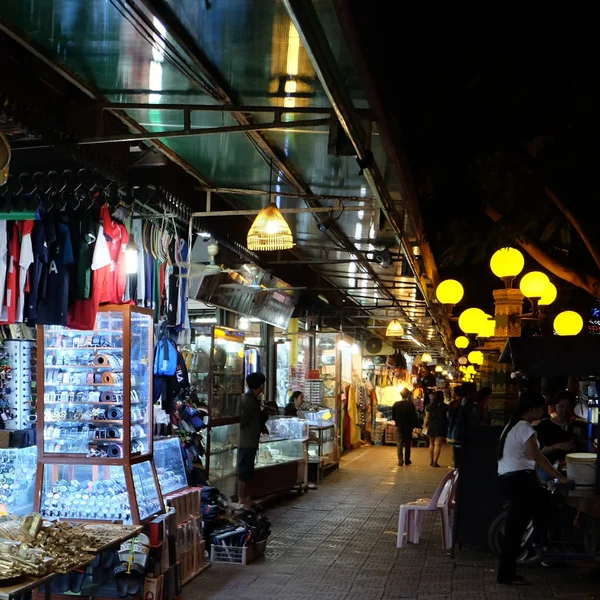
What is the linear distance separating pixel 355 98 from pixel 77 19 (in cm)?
192

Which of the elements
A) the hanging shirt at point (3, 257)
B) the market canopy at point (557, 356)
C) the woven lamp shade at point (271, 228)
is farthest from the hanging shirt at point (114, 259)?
the market canopy at point (557, 356)

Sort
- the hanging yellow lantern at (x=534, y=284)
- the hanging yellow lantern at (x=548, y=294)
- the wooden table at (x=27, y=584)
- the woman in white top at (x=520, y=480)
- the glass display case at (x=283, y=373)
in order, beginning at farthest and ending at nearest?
the glass display case at (x=283, y=373) → the hanging yellow lantern at (x=548, y=294) → the hanging yellow lantern at (x=534, y=284) → the woman in white top at (x=520, y=480) → the wooden table at (x=27, y=584)

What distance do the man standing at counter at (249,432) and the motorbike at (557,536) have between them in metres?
3.82

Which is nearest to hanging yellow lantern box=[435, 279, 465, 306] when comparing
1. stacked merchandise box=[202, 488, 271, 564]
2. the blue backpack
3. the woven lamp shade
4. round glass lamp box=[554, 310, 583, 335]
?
round glass lamp box=[554, 310, 583, 335]

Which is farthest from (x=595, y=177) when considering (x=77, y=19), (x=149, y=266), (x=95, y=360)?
(x=77, y=19)

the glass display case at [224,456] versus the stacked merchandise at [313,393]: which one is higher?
the stacked merchandise at [313,393]

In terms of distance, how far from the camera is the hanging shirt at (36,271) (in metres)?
6.42

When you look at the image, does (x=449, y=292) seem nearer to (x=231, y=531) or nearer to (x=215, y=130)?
(x=231, y=531)

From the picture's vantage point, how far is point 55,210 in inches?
263

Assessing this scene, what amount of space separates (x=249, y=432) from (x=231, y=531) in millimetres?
2760

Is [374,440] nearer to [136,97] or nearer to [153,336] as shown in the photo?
[153,336]

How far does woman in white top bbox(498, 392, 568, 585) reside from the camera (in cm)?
836

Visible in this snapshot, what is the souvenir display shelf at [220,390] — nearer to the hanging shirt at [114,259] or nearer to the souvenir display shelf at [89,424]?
the souvenir display shelf at [89,424]

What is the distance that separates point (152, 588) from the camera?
700cm
